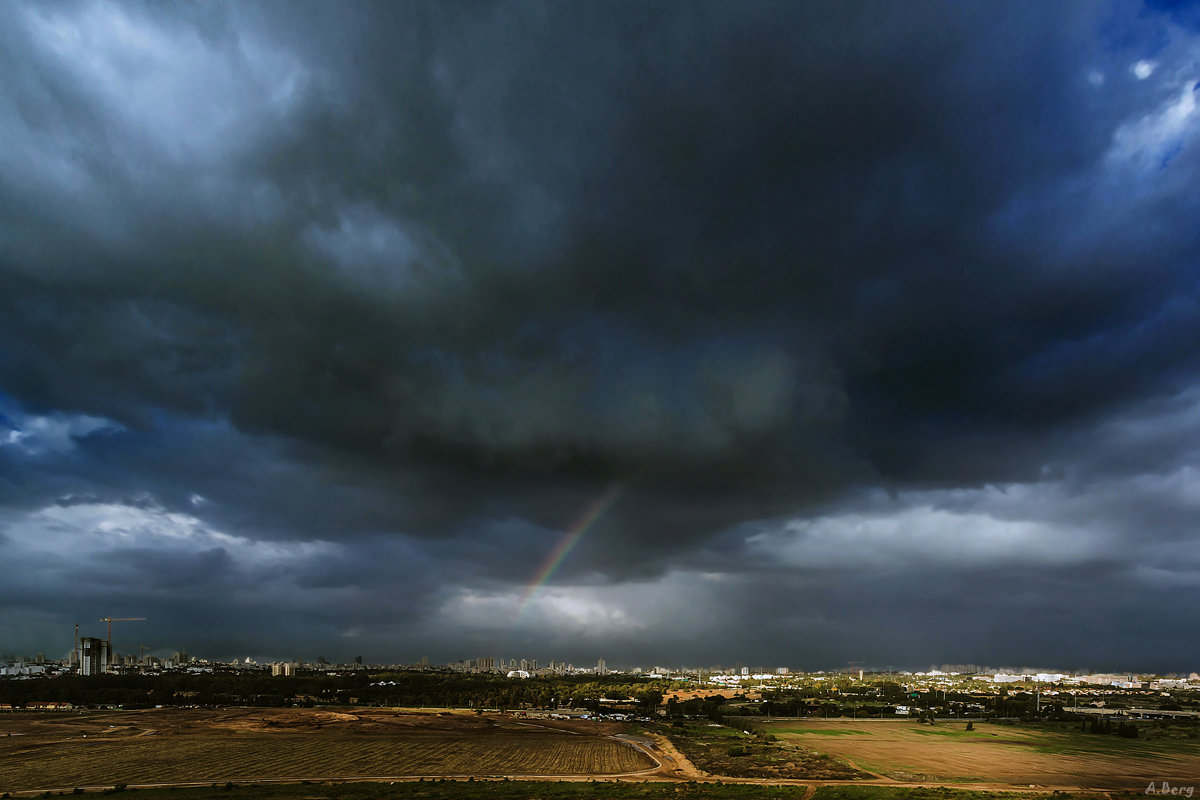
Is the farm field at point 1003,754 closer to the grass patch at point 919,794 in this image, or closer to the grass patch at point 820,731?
the grass patch at point 820,731

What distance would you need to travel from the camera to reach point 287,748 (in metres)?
100

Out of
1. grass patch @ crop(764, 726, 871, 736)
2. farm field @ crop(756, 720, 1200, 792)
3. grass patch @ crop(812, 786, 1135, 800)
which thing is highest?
grass patch @ crop(812, 786, 1135, 800)

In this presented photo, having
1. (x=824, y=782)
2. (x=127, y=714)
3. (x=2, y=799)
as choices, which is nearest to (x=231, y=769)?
(x=2, y=799)

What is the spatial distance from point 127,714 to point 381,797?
131m

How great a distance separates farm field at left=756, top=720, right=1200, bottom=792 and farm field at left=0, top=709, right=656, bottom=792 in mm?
34716

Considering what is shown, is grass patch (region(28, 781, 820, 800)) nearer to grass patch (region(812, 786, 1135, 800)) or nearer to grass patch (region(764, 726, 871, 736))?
grass patch (region(812, 786, 1135, 800))

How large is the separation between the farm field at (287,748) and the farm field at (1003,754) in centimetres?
3472

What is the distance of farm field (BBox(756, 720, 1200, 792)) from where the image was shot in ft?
275

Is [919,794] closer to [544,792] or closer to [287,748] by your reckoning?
[544,792]

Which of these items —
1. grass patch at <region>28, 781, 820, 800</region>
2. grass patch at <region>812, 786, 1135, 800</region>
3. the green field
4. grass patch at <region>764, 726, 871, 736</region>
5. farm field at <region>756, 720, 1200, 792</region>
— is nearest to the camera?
grass patch at <region>28, 781, 820, 800</region>

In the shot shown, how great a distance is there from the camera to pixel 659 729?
135m

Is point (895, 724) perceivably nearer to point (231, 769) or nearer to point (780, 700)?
point (780, 700)
